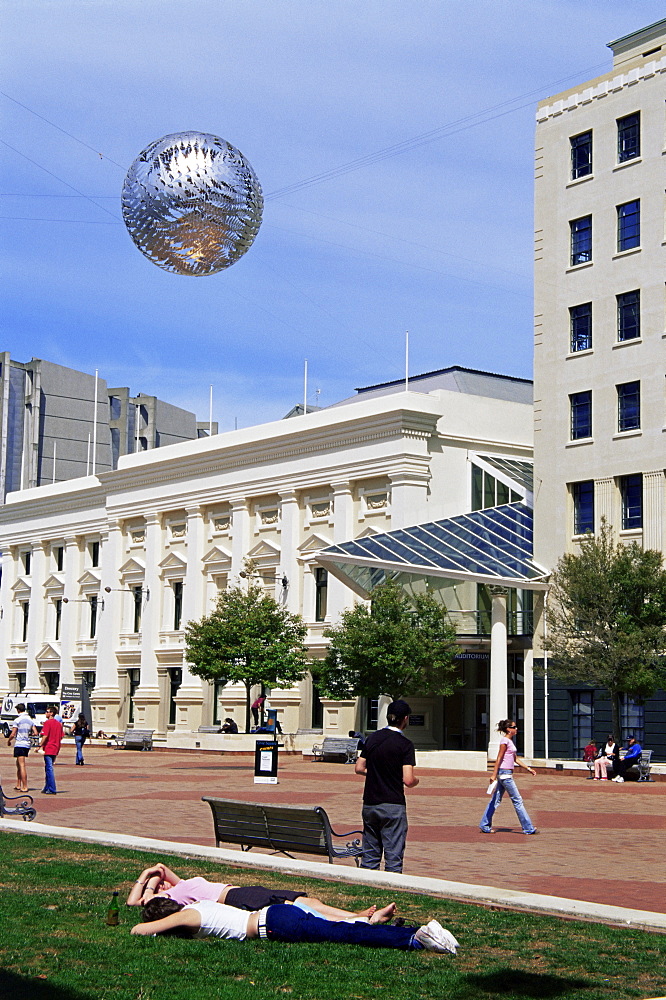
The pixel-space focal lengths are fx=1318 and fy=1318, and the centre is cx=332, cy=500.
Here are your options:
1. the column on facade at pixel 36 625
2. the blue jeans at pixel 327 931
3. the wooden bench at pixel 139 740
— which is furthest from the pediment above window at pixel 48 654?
the blue jeans at pixel 327 931

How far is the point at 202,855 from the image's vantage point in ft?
46.2

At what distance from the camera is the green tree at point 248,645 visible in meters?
51.4

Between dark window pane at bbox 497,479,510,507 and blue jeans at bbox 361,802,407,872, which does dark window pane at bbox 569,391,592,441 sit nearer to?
dark window pane at bbox 497,479,510,507

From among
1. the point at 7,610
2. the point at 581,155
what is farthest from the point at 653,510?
the point at 7,610

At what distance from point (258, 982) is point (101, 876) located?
15.9 ft

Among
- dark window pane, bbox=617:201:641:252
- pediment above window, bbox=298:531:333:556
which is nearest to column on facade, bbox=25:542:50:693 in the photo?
pediment above window, bbox=298:531:333:556

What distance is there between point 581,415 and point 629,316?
3.95m

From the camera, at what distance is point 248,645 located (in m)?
51.3

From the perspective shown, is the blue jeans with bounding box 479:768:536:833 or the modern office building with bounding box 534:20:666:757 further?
the modern office building with bounding box 534:20:666:757

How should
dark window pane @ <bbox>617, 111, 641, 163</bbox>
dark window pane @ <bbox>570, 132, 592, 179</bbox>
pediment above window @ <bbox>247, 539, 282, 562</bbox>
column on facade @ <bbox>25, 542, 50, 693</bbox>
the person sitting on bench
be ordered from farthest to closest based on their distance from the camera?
column on facade @ <bbox>25, 542, 50, 693</bbox>, pediment above window @ <bbox>247, 539, 282, 562</bbox>, dark window pane @ <bbox>570, 132, 592, 179</bbox>, dark window pane @ <bbox>617, 111, 641, 163</bbox>, the person sitting on bench

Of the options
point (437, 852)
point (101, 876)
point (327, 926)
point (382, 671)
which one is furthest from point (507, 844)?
point (382, 671)

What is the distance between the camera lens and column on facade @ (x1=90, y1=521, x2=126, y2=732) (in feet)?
238

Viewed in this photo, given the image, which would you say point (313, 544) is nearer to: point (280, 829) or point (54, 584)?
→ point (54, 584)

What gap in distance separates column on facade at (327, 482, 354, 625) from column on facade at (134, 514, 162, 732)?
14473 mm
